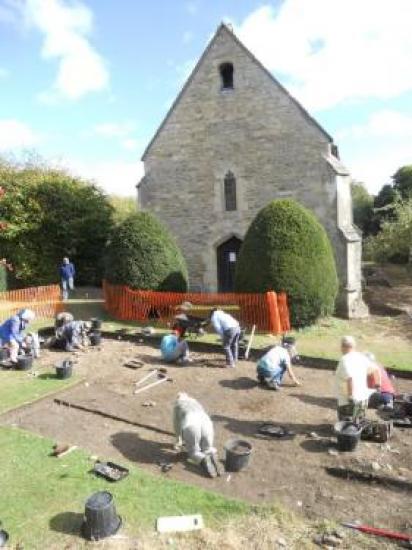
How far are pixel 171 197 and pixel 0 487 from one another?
16137mm

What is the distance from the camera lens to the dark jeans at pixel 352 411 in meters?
8.66

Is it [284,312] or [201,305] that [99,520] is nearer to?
[284,312]

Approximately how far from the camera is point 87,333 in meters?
15.3

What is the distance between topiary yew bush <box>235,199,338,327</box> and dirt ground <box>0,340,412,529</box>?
3683 millimetres


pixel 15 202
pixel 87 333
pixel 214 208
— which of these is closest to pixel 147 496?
pixel 87 333

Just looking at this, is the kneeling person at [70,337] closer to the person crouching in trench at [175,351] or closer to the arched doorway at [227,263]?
the person crouching in trench at [175,351]

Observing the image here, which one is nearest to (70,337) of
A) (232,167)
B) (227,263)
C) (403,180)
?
(227,263)

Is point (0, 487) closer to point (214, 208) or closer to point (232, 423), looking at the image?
point (232, 423)

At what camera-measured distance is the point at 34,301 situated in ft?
63.5

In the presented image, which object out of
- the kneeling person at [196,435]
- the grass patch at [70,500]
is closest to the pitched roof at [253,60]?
the kneeling person at [196,435]

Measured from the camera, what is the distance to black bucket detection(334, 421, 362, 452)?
8227 mm

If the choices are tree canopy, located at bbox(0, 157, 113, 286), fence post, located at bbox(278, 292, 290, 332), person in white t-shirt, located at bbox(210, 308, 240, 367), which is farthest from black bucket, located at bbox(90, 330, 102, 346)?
tree canopy, located at bbox(0, 157, 113, 286)

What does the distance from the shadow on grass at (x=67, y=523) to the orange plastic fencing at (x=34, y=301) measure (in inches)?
497

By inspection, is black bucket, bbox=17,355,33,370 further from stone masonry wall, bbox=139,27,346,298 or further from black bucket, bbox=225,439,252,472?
stone masonry wall, bbox=139,27,346,298
